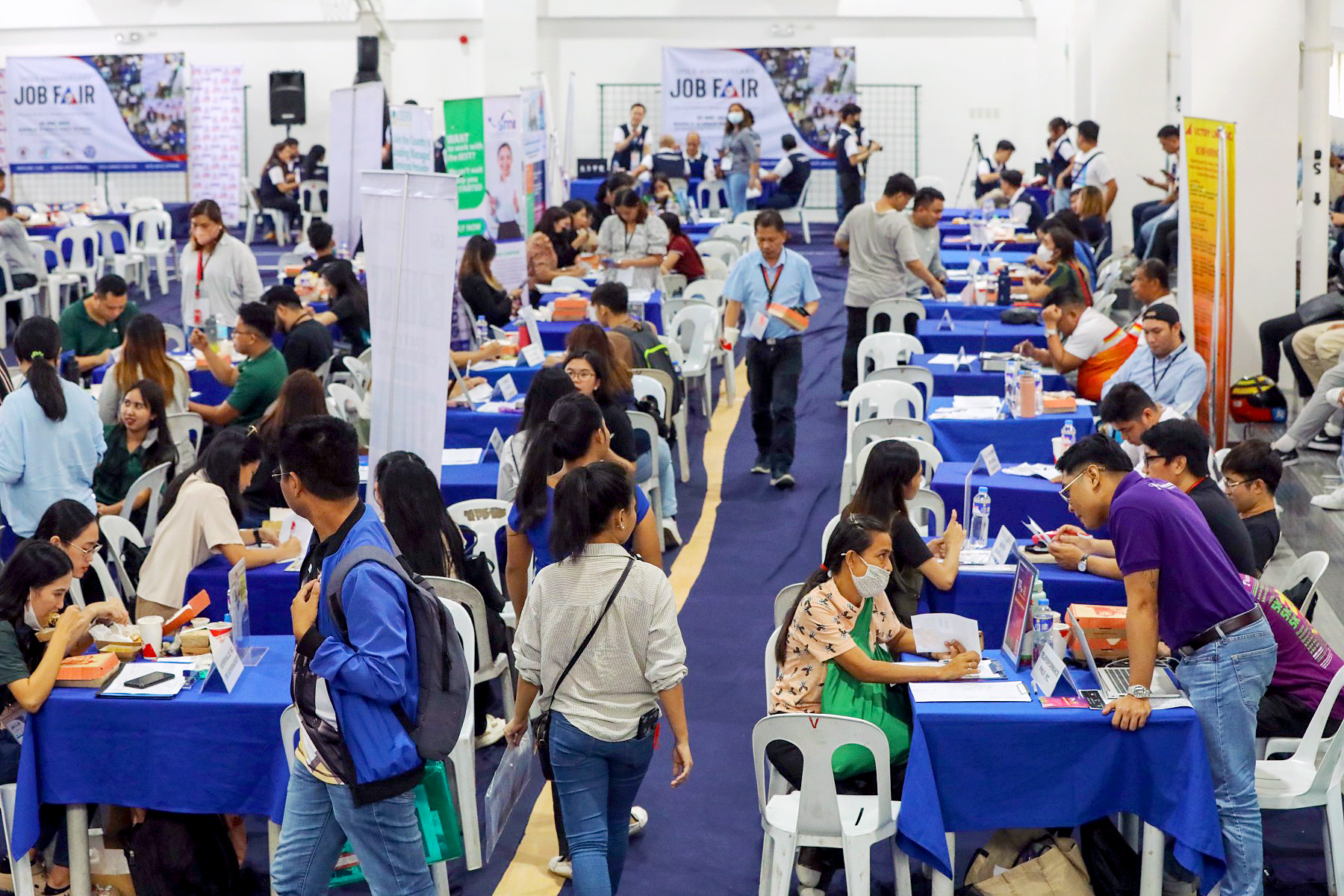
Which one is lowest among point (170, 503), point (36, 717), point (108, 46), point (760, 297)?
point (36, 717)

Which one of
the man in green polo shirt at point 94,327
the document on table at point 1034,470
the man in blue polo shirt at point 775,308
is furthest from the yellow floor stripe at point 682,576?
the man in green polo shirt at point 94,327

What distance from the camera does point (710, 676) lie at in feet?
18.9

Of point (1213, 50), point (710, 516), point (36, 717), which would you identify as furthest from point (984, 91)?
point (36, 717)

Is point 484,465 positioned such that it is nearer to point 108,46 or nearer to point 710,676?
point 710,676

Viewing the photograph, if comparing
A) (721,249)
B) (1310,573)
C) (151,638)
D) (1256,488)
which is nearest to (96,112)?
(721,249)

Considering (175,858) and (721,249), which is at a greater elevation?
(721,249)

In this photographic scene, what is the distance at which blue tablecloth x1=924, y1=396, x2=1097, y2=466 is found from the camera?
6711 millimetres

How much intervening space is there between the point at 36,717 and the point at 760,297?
15.2 ft

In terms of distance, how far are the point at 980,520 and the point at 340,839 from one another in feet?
9.45

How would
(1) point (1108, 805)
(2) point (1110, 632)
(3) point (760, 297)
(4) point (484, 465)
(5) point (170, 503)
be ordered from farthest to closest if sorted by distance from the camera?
(3) point (760, 297) < (4) point (484, 465) < (5) point (170, 503) < (2) point (1110, 632) < (1) point (1108, 805)

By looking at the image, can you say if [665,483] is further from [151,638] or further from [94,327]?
[94,327]

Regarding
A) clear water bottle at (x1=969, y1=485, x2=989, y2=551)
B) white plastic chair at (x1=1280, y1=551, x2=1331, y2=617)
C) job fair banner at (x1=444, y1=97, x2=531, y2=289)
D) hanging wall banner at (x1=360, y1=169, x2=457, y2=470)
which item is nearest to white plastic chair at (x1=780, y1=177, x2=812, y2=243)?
job fair banner at (x1=444, y1=97, x2=531, y2=289)

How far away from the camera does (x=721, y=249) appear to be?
12664 millimetres

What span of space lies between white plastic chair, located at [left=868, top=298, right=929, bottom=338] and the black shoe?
234 cm
